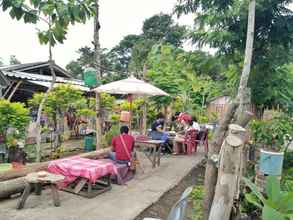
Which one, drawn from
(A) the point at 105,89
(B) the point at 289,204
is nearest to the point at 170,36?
(A) the point at 105,89

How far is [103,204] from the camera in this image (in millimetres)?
4734

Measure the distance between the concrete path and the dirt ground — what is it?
0.09 m

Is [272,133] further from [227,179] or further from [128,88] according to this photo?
[227,179]

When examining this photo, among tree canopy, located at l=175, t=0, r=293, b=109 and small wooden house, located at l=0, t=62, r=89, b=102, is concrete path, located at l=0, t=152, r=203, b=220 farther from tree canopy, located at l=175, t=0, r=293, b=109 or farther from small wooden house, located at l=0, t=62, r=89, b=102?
small wooden house, located at l=0, t=62, r=89, b=102

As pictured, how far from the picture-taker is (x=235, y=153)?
9.37ft

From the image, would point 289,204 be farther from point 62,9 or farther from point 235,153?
point 62,9

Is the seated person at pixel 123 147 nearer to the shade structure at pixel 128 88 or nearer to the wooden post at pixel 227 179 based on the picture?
the shade structure at pixel 128 88

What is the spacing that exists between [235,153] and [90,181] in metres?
2.98

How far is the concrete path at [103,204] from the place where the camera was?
4.18m

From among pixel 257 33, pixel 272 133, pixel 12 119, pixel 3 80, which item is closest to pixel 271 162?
pixel 272 133

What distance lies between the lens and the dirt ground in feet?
15.0

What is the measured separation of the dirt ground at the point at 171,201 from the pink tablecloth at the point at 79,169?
107 centimetres

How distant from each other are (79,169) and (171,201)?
5.86 ft

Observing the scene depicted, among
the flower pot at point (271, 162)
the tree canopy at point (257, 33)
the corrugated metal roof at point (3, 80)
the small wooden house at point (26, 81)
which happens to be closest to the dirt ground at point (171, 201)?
the flower pot at point (271, 162)
